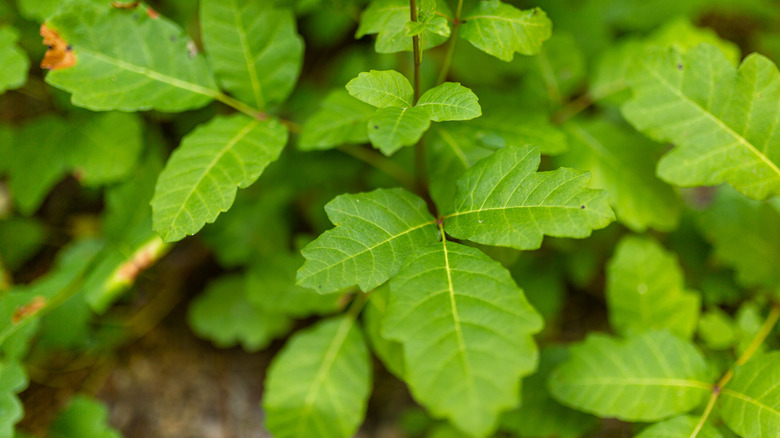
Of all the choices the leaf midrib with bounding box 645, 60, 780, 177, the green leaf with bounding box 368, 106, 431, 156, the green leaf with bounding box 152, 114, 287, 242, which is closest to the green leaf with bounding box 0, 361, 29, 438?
the green leaf with bounding box 152, 114, 287, 242

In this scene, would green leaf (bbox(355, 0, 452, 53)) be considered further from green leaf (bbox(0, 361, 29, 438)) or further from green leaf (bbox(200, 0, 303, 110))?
green leaf (bbox(0, 361, 29, 438))

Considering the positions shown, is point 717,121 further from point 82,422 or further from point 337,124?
point 82,422

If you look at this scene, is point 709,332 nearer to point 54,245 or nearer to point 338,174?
point 338,174

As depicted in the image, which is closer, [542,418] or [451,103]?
[451,103]

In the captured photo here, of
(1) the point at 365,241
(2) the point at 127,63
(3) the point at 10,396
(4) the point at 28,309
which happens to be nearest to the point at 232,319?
(4) the point at 28,309

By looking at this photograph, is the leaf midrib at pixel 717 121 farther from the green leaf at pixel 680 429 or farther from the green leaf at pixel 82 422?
the green leaf at pixel 82 422

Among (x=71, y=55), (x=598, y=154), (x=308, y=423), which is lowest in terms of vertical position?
(x=308, y=423)

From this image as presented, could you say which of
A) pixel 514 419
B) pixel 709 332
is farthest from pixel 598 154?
pixel 514 419

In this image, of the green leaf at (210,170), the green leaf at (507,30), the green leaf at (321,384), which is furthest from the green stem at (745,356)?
the green leaf at (210,170)
